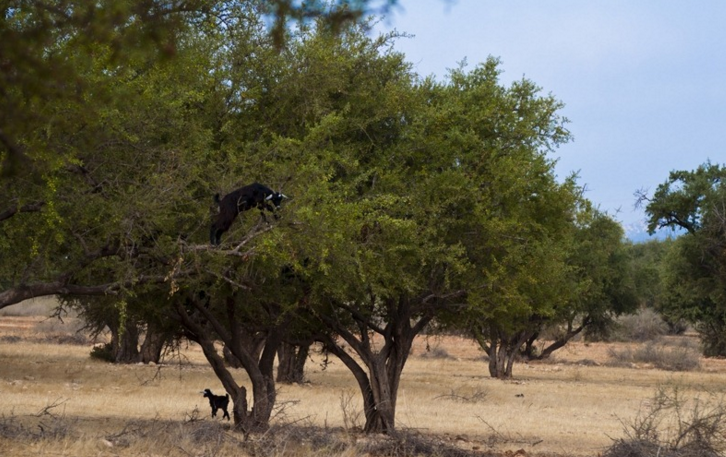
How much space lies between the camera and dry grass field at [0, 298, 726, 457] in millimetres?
14094

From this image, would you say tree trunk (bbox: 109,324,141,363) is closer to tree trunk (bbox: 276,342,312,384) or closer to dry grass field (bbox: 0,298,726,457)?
dry grass field (bbox: 0,298,726,457)

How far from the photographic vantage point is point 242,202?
11.2 m

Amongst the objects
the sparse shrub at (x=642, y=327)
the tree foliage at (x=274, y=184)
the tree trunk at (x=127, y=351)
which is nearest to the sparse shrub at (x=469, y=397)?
the tree foliage at (x=274, y=184)

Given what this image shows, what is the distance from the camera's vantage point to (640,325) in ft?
246

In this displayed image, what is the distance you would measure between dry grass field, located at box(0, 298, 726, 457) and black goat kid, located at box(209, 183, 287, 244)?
354 centimetres

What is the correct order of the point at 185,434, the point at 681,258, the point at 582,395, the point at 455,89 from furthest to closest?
the point at 681,258 < the point at 582,395 < the point at 455,89 < the point at 185,434

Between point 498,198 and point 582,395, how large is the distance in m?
19.5

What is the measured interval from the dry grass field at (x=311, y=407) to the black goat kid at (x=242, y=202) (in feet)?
11.6

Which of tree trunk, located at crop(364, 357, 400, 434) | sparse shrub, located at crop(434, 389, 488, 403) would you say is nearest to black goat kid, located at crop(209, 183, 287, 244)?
tree trunk, located at crop(364, 357, 400, 434)

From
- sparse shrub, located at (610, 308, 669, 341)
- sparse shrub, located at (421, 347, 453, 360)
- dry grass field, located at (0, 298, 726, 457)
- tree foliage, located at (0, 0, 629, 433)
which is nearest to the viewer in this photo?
tree foliage, located at (0, 0, 629, 433)

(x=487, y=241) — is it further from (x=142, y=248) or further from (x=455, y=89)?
(x=142, y=248)

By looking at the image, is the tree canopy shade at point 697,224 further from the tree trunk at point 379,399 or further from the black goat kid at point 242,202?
the black goat kid at point 242,202

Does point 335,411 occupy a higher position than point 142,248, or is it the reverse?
point 142,248

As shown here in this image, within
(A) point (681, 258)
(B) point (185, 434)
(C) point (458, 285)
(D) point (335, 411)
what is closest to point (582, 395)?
(A) point (681, 258)
